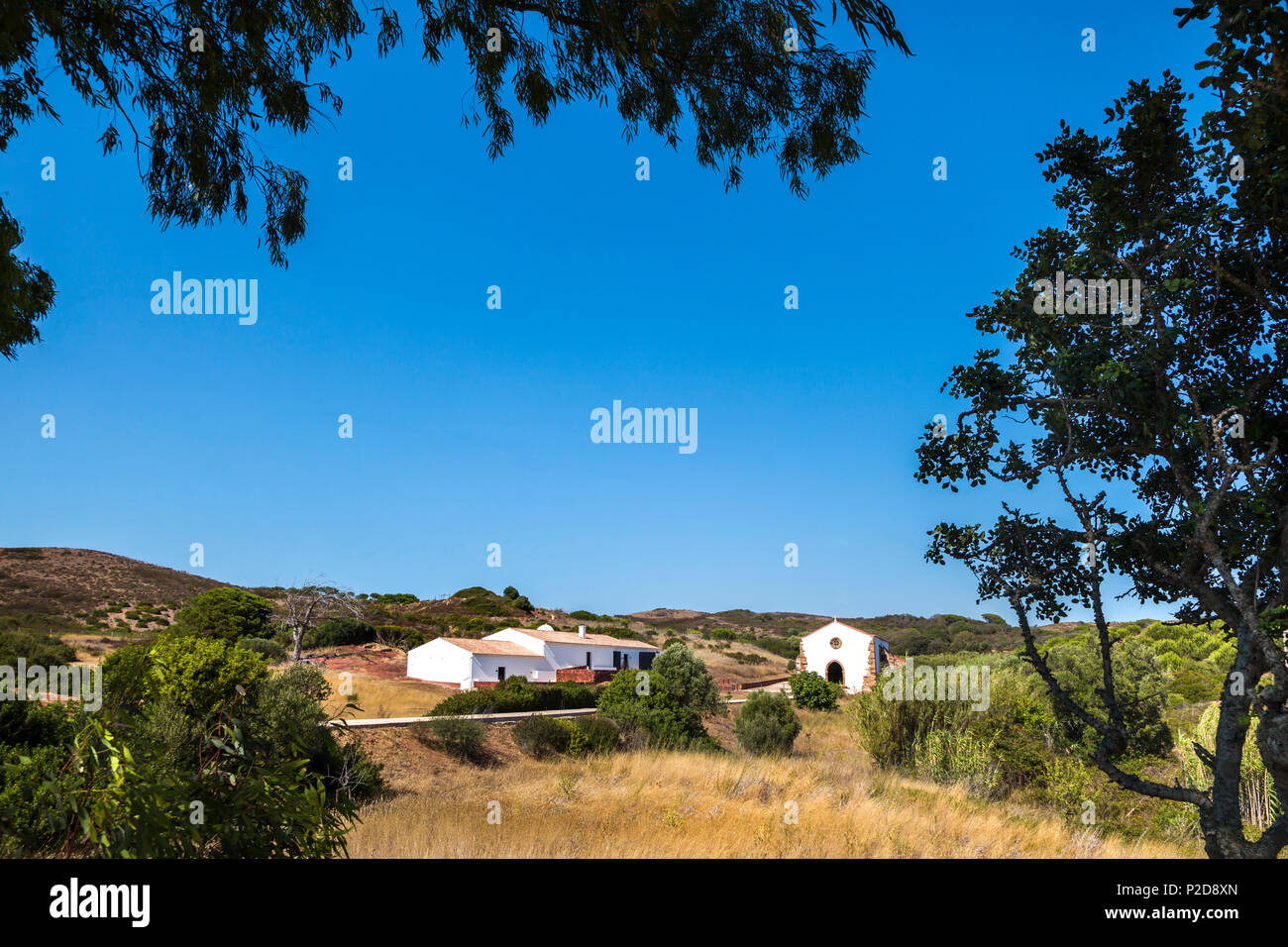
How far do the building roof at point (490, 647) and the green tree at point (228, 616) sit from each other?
9947mm

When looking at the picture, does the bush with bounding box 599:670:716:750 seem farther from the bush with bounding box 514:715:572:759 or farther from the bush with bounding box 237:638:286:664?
the bush with bounding box 237:638:286:664

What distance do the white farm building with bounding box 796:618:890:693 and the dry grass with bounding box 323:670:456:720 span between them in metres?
22.3

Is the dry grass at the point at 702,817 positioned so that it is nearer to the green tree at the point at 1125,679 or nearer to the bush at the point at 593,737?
the bush at the point at 593,737

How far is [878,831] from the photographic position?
9.81 metres

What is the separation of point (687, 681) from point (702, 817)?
16159 millimetres

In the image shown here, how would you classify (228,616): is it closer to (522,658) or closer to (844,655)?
(522,658)

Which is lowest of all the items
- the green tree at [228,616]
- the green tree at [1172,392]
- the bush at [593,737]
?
the bush at [593,737]

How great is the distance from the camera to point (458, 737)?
20.1m

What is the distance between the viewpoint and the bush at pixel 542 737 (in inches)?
834

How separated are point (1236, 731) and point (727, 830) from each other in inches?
261

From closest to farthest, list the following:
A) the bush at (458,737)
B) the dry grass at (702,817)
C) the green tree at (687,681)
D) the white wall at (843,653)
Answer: the dry grass at (702,817) → the bush at (458,737) → the green tree at (687,681) → the white wall at (843,653)

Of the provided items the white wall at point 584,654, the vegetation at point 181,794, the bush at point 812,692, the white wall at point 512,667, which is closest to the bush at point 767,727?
the bush at point 812,692
